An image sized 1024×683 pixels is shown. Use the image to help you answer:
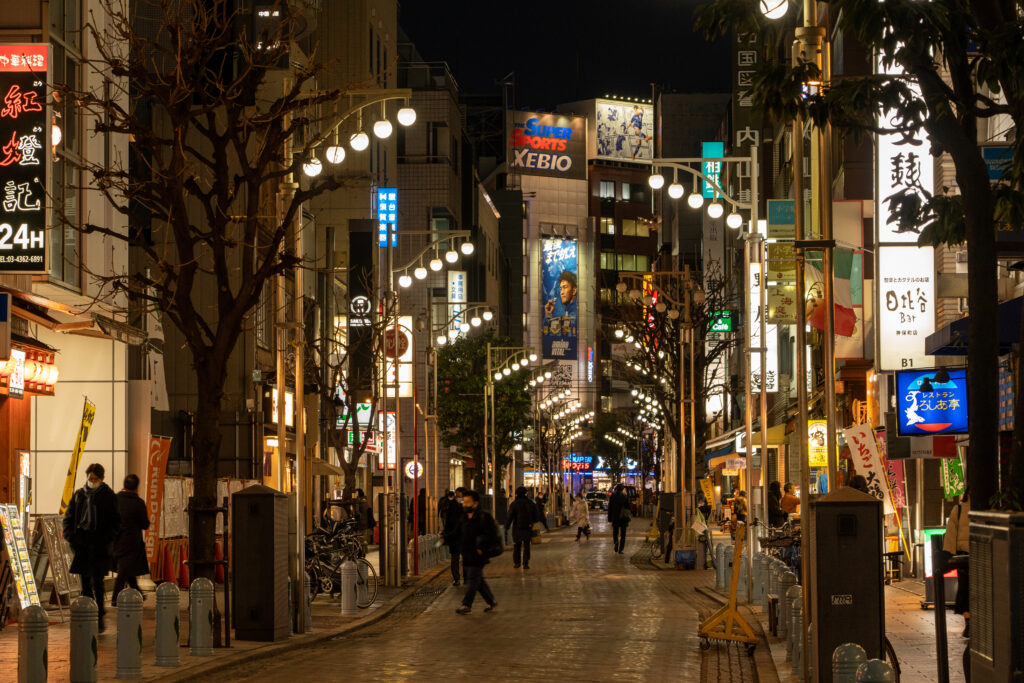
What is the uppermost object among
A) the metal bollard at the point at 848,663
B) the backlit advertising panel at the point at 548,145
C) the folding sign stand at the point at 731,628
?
the backlit advertising panel at the point at 548,145

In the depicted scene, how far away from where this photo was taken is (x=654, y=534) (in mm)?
51781

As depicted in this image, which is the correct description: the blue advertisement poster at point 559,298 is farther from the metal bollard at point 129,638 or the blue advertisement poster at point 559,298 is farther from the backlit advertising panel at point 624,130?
Result: the metal bollard at point 129,638

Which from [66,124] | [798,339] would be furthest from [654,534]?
[798,339]

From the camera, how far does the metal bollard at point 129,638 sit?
47.3 feet

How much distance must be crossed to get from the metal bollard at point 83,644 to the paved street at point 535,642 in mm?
1914

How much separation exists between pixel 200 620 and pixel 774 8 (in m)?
8.95

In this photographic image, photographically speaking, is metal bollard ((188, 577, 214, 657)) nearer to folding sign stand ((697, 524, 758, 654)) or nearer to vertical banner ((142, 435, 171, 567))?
folding sign stand ((697, 524, 758, 654))

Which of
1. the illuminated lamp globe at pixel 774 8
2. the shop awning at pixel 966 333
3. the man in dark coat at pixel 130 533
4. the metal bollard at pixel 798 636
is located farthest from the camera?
the man in dark coat at pixel 130 533

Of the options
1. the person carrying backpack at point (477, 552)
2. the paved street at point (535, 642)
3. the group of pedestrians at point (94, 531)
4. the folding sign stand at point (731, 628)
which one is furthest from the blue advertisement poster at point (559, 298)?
the folding sign stand at point (731, 628)

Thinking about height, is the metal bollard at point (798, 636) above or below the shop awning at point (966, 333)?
below

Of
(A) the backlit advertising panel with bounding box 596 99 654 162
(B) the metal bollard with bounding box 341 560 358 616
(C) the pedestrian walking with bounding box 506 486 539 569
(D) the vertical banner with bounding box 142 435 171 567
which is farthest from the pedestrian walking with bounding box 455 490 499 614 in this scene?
(A) the backlit advertising panel with bounding box 596 99 654 162

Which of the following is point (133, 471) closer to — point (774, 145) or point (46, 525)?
point (46, 525)

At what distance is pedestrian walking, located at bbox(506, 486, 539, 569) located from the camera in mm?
37500

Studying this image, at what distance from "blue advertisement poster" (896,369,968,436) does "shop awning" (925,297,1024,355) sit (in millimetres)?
795
